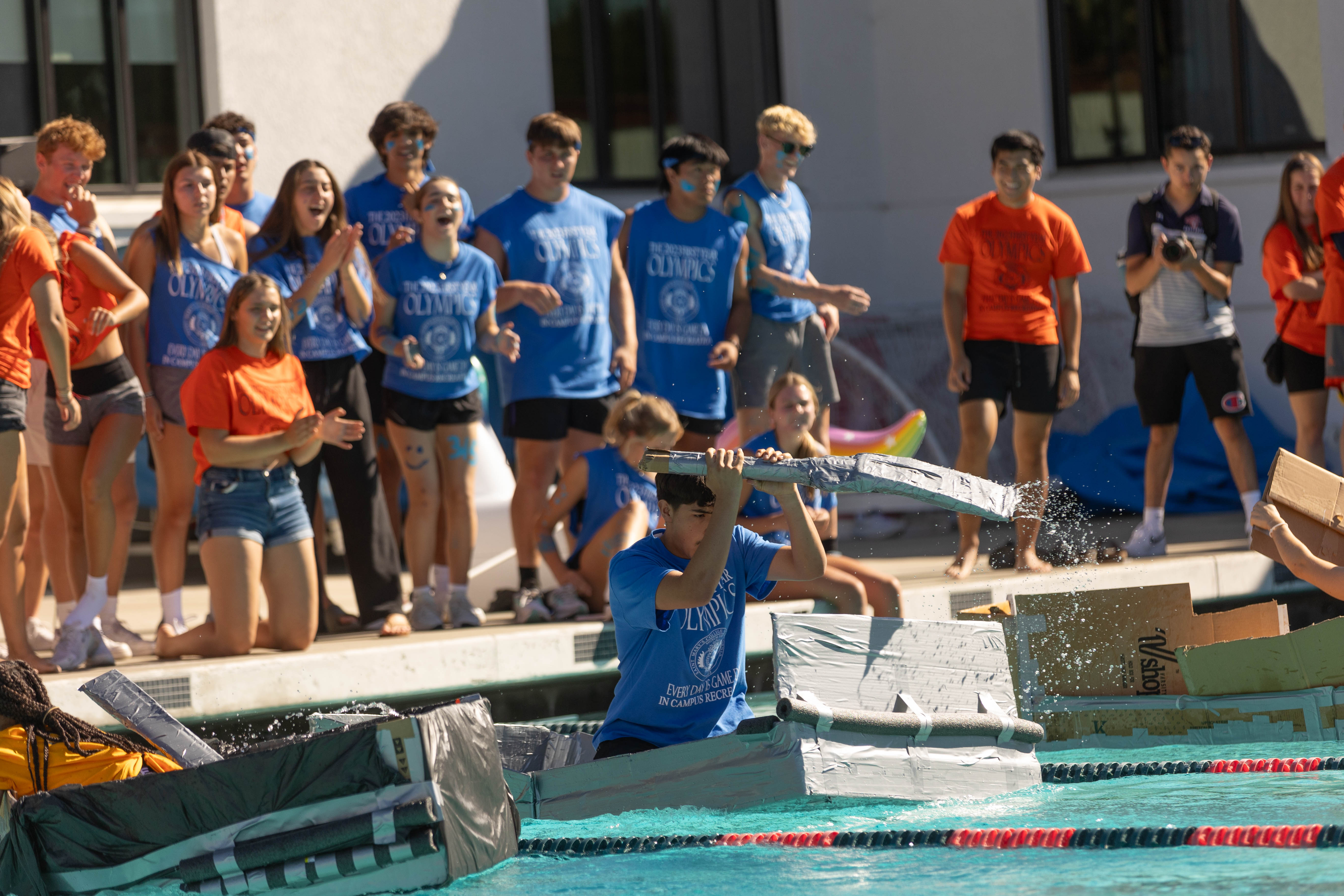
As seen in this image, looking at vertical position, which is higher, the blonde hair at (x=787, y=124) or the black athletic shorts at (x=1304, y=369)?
the blonde hair at (x=787, y=124)

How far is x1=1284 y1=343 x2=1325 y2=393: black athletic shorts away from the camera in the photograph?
8.71 meters

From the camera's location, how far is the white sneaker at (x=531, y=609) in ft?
24.7

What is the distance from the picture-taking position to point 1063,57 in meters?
13.9

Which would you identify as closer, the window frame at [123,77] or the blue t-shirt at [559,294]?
the blue t-shirt at [559,294]

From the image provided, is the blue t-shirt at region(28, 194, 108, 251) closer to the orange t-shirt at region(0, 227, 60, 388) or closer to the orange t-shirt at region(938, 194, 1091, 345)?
the orange t-shirt at region(0, 227, 60, 388)

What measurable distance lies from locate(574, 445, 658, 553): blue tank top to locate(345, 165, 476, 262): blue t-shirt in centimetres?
134

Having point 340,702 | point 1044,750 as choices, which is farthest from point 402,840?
point 1044,750

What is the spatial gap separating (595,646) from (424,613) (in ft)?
2.73

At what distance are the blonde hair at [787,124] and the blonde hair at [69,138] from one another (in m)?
3.19

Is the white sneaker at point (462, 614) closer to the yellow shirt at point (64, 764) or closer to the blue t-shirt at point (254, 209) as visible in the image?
the blue t-shirt at point (254, 209)

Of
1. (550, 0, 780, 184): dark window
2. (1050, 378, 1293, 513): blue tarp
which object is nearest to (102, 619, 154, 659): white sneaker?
(1050, 378, 1293, 513): blue tarp

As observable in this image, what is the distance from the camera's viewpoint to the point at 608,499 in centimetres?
745

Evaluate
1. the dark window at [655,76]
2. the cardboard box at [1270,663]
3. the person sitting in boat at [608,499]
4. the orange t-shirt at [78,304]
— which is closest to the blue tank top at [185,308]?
the orange t-shirt at [78,304]

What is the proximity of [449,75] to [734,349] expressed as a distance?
219 inches
